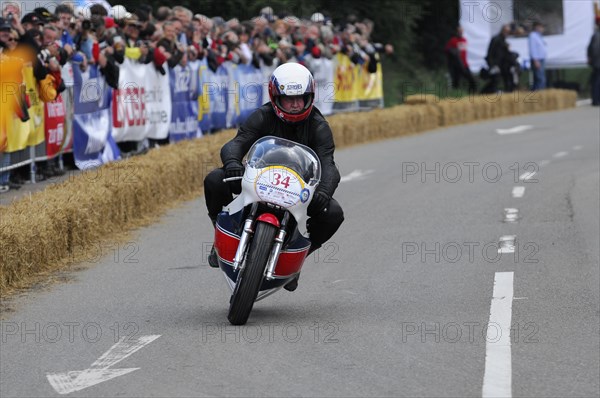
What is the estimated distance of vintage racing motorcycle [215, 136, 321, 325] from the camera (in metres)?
8.59

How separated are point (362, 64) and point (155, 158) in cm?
1468

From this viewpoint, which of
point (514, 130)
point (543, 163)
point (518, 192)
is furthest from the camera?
point (514, 130)

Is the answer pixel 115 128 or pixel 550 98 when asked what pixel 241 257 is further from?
pixel 550 98

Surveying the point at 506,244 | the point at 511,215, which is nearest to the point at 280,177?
the point at 506,244

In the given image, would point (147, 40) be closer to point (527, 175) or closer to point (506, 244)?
point (527, 175)

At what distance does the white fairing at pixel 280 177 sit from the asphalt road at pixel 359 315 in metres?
0.80

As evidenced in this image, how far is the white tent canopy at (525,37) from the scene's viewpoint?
40.5m

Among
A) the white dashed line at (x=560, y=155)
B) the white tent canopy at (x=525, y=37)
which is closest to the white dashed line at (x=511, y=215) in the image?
the white dashed line at (x=560, y=155)

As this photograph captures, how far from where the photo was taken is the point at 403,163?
21219 mm

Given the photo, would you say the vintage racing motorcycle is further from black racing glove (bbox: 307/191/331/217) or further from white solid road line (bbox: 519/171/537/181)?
white solid road line (bbox: 519/171/537/181)

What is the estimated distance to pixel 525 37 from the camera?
4125 centimetres

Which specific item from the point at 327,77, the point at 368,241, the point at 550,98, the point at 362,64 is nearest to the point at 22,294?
the point at 368,241

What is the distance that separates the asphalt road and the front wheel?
14 centimetres

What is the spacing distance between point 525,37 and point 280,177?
33.5 m
